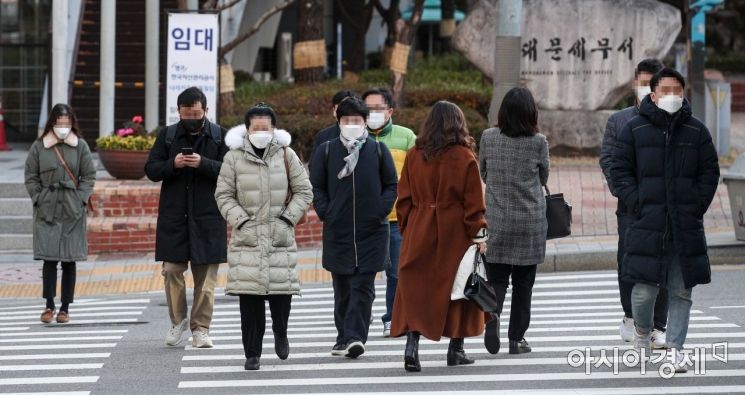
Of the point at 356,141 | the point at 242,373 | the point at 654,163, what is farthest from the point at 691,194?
the point at 242,373

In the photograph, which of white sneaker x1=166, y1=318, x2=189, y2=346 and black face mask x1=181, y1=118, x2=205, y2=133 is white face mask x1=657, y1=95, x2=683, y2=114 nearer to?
black face mask x1=181, y1=118, x2=205, y2=133

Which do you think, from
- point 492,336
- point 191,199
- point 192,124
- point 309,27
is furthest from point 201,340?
point 309,27

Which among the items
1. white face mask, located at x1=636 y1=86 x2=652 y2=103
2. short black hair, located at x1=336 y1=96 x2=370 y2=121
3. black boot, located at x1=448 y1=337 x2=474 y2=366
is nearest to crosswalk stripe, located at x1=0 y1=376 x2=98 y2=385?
black boot, located at x1=448 y1=337 x2=474 y2=366

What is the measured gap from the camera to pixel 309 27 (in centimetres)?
2398

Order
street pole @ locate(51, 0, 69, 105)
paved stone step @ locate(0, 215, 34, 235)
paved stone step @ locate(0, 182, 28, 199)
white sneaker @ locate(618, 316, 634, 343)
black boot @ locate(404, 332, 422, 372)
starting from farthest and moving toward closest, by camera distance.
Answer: paved stone step @ locate(0, 182, 28, 199) < street pole @ locate(51, 0, 69, 105) < paved stone step @ locate(0, 215, 34, 235) < white sneaker @ locate(618, 316, 634, 343) < black boot @ locate(404, 332, 422, 372)

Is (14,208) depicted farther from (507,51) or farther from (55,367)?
(55,367)

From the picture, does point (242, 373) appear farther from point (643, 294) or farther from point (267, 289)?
point (643, 294)

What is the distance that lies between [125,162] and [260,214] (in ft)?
28.8

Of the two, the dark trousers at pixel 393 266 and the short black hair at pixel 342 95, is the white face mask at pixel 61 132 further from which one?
the dark trousers at pixel 393 266

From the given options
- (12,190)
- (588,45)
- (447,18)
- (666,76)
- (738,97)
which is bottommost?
(12,190)

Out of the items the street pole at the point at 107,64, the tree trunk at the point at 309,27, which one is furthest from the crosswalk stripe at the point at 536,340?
the tree trunk at the point at 309,27

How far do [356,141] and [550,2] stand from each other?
44.6ft

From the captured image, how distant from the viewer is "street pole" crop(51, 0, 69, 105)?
17.8 m

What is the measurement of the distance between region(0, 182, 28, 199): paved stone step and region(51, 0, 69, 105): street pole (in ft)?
3.68
